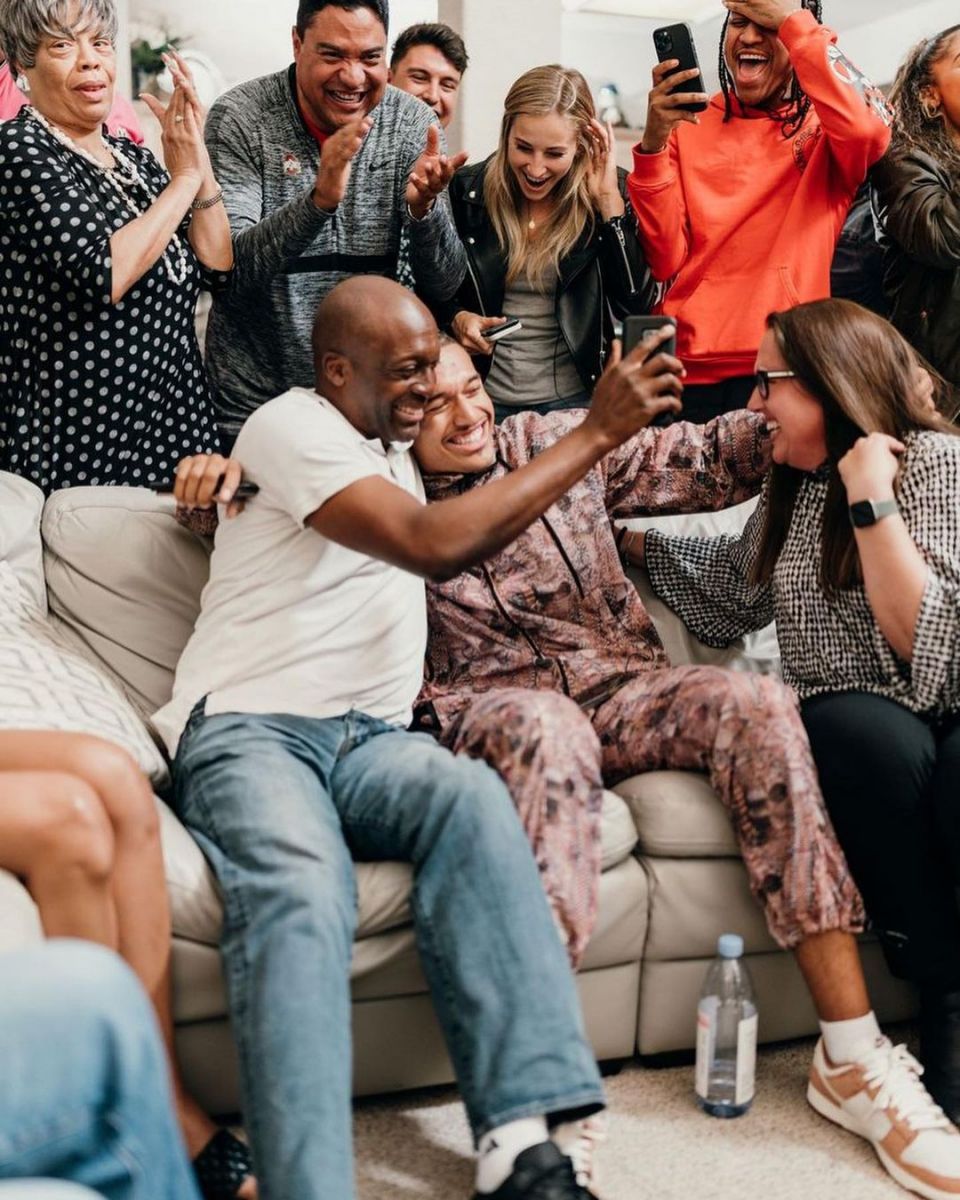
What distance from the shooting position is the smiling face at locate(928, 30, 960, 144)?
268cm

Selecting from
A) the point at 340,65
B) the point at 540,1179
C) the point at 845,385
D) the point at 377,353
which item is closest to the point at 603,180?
the point at 340,65

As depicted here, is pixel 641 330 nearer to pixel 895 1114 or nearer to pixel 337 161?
pixel 337 161

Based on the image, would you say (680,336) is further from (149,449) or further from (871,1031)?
(871,1031)

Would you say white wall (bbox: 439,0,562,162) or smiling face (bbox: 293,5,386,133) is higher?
white wall (bbox: 439,0,562,162)

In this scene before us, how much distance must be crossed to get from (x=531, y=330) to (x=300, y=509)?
1090 millimetres

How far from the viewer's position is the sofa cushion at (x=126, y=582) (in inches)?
85.5

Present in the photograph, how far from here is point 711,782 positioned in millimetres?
1973

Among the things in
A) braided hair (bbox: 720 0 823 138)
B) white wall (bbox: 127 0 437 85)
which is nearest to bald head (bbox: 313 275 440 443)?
braided hair (bbox: 720 0 823 138)

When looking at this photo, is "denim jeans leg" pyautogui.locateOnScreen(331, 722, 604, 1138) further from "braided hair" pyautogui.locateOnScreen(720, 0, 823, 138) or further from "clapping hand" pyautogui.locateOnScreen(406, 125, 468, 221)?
"braided hair" pyautogui.locateOnScreen(720, 0, 823, 138)

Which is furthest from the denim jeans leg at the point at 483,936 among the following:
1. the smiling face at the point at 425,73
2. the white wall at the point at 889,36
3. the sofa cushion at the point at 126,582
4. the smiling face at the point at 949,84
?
the white wall at the point at 889,36

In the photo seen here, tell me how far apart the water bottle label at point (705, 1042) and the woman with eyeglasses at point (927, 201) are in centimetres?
133

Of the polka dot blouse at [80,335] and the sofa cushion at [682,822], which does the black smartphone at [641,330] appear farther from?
the polka dot blouse at [80,335]

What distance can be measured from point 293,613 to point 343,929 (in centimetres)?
48

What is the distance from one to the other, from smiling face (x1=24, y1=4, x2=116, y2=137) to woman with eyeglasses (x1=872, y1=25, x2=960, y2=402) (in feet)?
4.90
